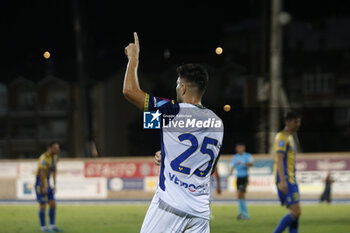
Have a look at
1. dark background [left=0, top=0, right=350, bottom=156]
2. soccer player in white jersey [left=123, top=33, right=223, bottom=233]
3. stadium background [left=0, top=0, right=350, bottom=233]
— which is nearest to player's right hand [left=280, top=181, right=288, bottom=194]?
stadium background [left=0, top=0, right=350, bottom=233]

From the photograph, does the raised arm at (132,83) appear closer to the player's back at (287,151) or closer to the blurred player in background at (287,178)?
the blurred player in background at (287,178)

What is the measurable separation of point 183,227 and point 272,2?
6.28 m

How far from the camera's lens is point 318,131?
15.7 feet

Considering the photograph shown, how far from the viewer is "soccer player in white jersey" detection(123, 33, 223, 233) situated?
11.5 ft

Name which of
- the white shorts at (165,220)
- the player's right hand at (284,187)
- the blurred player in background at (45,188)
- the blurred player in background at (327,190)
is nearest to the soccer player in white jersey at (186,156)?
the white shorts at (165,220)

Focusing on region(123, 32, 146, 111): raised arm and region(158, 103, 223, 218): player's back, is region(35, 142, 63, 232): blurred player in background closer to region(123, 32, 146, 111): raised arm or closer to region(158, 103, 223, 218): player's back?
region(158, 103, 223, 218): player's back

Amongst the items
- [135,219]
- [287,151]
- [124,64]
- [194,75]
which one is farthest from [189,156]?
[135,219]

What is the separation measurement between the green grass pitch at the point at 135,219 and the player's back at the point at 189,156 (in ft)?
23.2

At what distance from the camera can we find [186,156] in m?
3.60

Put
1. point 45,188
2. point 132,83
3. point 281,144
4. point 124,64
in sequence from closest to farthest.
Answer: point 132,83
point 124,64
point 281,144
point 45,188

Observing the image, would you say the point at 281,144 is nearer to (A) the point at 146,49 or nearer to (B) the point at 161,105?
→ (A) the point at 146,49

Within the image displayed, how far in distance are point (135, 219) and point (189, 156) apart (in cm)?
969

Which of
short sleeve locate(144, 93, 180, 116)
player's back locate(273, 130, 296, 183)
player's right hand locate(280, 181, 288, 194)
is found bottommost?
player's right hand locate(280, 181, 288, 194)

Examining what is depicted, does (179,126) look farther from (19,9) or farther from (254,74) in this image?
(19,9)
